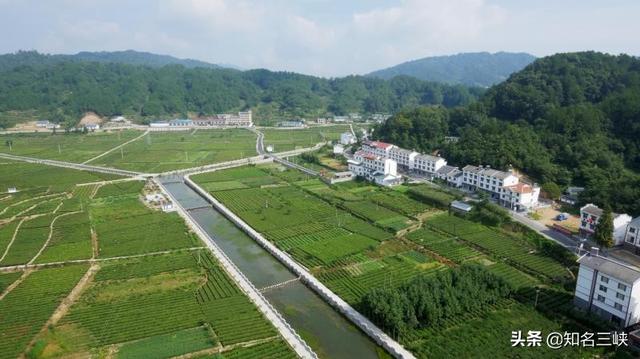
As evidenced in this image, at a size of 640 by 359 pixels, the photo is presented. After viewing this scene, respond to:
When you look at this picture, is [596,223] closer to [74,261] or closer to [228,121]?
[74,261]

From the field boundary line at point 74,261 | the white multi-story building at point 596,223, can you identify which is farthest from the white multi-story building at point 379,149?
the field boundary line at point 74,261

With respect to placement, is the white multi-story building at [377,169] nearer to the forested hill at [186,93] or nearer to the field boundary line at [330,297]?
the field boundary line at [330,297]

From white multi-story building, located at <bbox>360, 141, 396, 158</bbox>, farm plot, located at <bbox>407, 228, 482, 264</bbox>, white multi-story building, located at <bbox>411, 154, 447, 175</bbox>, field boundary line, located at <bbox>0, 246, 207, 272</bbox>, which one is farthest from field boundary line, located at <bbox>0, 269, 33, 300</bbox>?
white multi-story building, located at <bbox>360, 141, 396, 158</bbox>

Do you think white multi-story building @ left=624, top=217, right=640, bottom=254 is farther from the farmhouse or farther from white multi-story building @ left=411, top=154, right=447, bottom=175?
the farmhouse

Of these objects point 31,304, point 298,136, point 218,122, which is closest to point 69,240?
point 31,304

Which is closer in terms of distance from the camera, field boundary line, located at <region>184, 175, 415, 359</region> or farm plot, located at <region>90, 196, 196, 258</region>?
field boundary line, located at <region>184, 175, 415, 359</region>

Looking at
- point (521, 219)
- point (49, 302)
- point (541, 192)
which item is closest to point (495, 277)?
point (521, 219)
